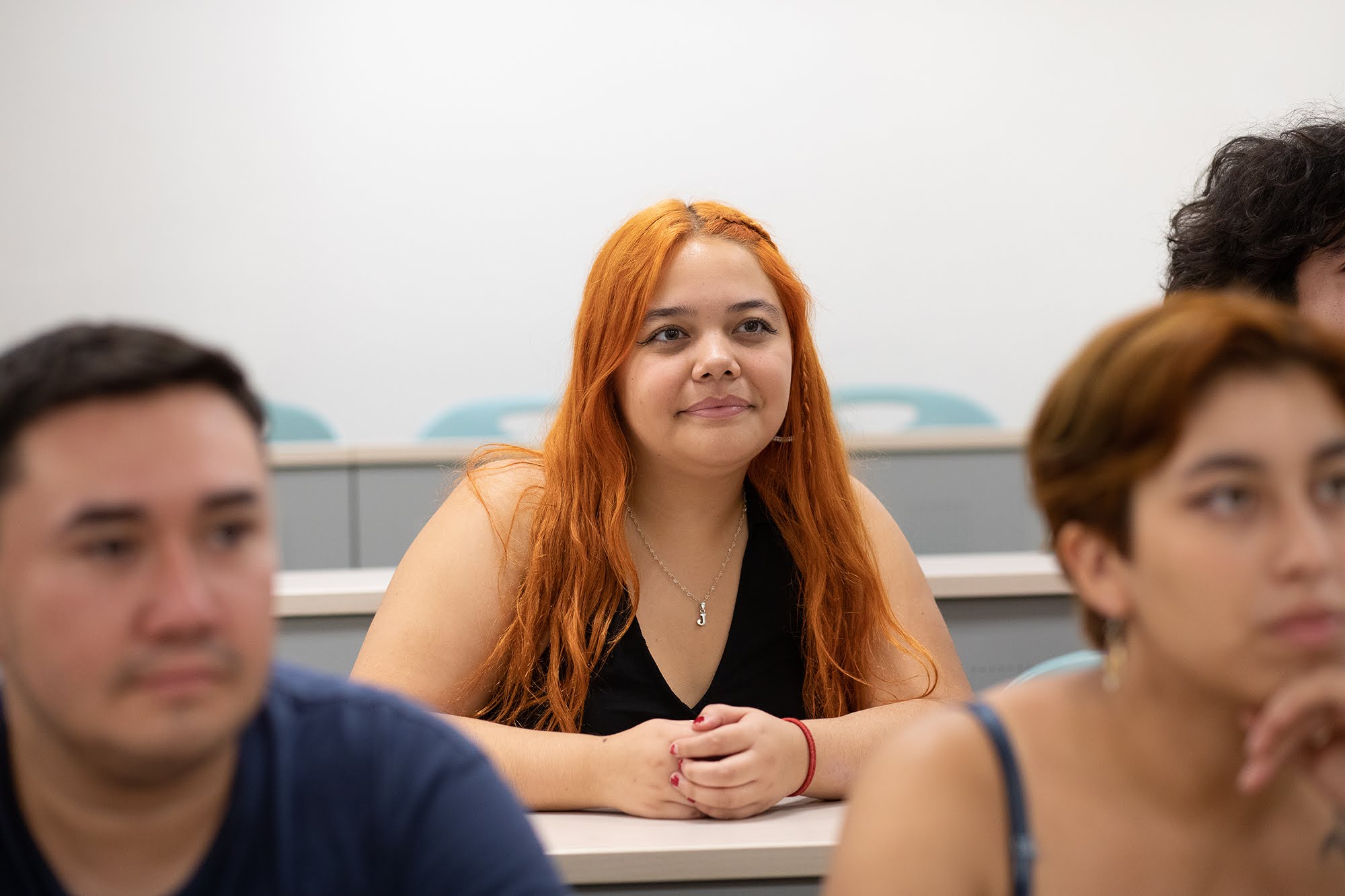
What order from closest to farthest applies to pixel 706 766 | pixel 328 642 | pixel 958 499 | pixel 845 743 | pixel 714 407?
1. pixel 706 766
2. pixel 845 743
3. pixel 714 407
4. pixel 328 642
5. pixel 958 499

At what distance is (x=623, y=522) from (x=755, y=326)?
31 cm

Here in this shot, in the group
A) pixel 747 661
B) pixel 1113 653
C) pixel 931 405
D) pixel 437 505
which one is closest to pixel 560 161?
pixel 931 405

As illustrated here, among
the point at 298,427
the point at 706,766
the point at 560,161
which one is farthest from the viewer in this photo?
the point at 560,161

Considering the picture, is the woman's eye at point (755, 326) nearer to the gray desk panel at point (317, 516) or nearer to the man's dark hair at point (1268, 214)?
the man's dark hair at point (1268, 214)

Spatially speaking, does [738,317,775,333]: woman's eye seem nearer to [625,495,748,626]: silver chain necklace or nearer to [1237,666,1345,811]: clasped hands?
[625,495,748,626]: silver chain necklace

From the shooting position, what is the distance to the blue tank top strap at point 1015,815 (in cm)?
88

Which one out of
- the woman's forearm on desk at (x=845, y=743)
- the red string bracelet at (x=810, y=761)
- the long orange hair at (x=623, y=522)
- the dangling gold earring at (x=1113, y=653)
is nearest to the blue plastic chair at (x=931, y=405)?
the long orange hair at (x=623, y=522)

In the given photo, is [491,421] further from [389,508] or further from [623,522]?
[623,522]

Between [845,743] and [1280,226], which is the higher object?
[1280,226]

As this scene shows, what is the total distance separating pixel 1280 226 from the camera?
1557 millimetres

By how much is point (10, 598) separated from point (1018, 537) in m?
2.74

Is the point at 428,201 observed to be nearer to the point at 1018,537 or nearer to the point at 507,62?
the point at 507,62

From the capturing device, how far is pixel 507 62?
4.54 meters

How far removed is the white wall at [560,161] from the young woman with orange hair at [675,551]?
2.94 m
